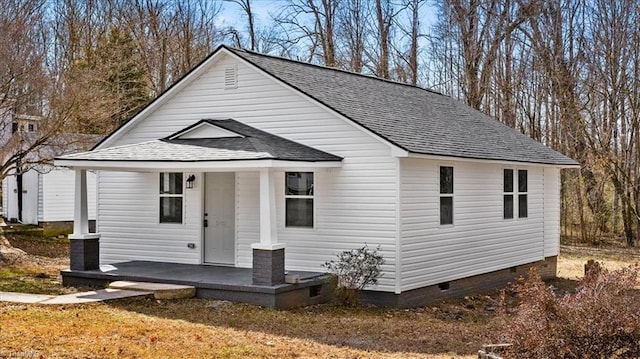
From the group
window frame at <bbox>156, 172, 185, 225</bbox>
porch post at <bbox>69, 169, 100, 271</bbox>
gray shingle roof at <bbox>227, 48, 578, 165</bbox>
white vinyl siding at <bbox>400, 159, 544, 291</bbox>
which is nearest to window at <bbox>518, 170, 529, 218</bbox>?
white vinyl siding at <bbox>400, 159, 544, 291</bbox>

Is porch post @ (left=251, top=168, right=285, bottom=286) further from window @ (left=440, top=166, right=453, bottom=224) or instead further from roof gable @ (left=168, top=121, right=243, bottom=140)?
window @ (left=440, top=166, right=453, bottom=224)

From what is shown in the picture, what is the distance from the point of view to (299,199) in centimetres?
1420

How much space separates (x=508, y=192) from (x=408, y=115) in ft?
10.9

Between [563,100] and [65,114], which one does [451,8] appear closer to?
[563,100]

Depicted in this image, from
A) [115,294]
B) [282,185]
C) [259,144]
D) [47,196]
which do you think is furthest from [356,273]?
[47,196]

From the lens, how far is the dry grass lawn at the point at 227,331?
8719 millimetres

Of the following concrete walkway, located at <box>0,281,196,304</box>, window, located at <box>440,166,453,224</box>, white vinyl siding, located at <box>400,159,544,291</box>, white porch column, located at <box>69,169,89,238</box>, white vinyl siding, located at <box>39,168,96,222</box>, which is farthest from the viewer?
white vinyl siding, located at <box>39,168,96,222</box>

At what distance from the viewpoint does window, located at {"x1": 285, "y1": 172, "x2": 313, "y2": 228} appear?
14109 mm

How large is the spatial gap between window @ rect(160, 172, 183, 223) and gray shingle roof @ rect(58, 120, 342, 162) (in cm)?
99

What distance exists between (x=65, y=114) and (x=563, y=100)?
18.5 meters

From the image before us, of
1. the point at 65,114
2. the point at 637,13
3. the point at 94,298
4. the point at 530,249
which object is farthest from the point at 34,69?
→ the point at 637,13

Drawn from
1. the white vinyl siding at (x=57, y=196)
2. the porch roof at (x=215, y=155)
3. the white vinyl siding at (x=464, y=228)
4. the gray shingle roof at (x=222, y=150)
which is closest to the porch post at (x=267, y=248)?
the porch roof at (x=215, y=155)

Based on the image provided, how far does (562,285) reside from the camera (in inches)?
729

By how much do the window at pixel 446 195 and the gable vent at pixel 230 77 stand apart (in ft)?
15.1
